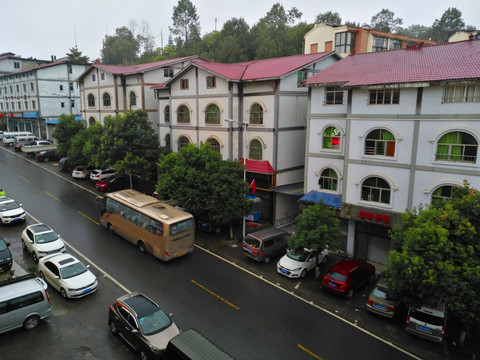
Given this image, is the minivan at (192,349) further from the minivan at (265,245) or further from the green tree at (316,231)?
the minivan at (265,245)

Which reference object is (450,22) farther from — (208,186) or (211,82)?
(208,186)

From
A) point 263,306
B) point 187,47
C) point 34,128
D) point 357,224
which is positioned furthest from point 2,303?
point 187,47

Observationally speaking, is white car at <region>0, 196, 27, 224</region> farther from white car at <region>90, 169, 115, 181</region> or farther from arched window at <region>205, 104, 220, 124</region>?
arched window at <region>205, 104, 220, 124</region>

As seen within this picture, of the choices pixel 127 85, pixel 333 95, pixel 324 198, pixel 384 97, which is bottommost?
pixel 324 198

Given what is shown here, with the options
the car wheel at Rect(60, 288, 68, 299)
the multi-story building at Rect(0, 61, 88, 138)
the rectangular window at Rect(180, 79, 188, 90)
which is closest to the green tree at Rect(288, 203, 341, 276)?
the car wheel at Rect(60, 288, 68, 299)

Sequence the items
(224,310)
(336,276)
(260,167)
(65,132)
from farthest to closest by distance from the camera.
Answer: (65,132) → (260,167) → (336,276) → (224,310)

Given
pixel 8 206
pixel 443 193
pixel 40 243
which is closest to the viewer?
pixel 443 193

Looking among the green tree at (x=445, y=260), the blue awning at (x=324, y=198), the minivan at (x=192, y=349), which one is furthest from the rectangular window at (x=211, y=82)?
the minivan at (x=192, y=349)

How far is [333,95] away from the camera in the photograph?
2467 centimetres

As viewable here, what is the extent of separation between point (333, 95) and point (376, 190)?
23.3 feet

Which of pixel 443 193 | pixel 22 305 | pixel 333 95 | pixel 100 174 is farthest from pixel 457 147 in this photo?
pixel 100 174

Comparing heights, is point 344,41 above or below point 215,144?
above

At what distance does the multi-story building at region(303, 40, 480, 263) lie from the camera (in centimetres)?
1958

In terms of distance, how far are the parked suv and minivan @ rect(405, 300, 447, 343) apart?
34.8ft
